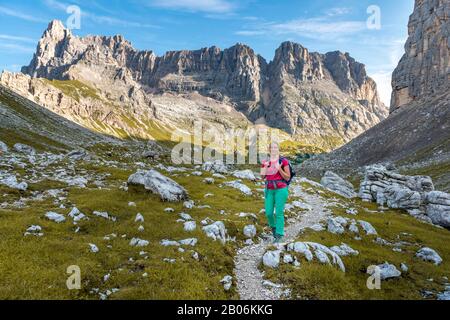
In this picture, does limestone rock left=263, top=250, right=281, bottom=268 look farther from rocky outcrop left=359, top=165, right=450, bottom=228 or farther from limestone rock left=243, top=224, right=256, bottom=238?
rocky outcrop left=359, top=165, right=450, bottom=228

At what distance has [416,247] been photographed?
21.1m

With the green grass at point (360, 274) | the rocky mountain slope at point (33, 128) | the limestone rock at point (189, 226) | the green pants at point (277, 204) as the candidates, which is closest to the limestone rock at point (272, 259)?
the green grass at point (360, 274)

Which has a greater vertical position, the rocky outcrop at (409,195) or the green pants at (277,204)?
the green pants at (277,204)

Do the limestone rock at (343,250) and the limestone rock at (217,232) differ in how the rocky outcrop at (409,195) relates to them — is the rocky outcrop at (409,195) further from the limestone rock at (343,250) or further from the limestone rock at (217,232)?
the limestone rock at (217,232)

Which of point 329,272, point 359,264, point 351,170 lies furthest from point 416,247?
point 351,170

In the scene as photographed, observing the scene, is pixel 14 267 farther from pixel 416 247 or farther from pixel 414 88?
pixel 414 88

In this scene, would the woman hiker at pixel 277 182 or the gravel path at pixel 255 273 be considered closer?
the gravel path at pixel 255 273

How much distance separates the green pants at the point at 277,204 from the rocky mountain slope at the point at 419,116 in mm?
51787

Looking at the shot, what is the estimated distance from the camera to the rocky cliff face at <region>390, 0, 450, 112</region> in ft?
441

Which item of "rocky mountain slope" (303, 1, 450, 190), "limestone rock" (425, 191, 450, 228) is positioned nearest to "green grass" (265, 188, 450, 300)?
"limestone rock" (425, 191, 450, 228)

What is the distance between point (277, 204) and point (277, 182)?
1.19m

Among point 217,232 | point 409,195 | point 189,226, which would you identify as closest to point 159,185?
point 189,226

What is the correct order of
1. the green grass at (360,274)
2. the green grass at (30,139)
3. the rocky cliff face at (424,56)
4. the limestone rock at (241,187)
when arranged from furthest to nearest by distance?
the rocky cliff face at (424,56) < the green grass at (30,139) < the limestone rock at (241,187) < the green grass at (360,274)

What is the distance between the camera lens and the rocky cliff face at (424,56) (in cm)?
13450
